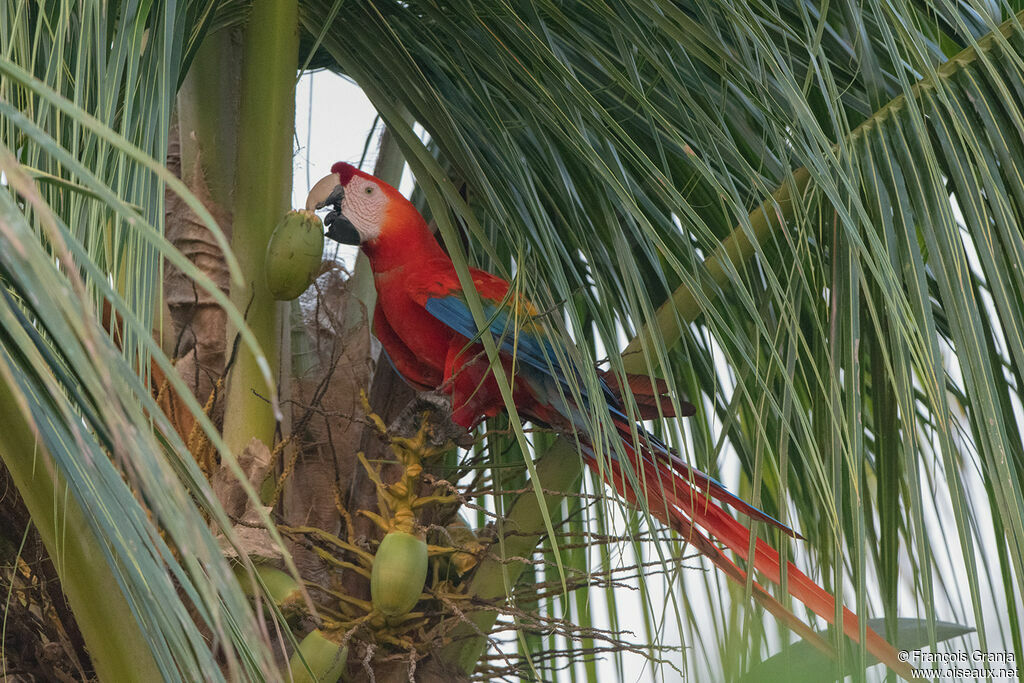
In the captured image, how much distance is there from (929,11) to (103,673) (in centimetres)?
85

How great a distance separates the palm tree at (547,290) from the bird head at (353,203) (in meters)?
0.11

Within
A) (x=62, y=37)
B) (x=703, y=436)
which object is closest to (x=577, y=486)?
(x=703, y=436)

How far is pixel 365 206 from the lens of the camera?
3.58ft

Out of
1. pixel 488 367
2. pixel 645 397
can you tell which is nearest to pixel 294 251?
pixel 488 367

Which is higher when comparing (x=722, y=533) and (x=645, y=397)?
(x=645, y=397)

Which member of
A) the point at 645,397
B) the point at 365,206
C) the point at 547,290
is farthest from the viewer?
the point at 365,206

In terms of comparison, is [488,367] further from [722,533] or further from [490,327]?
[722,533]

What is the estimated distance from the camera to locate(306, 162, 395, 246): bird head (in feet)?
3.55

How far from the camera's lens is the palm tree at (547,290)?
617 mm

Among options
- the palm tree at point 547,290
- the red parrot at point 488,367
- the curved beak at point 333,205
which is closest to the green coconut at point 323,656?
the palm tree at point 547,290

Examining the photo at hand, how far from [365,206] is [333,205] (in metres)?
0.04

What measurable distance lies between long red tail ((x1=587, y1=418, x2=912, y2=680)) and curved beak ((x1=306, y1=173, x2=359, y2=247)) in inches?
14.2

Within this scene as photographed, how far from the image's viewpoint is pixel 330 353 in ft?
3.71

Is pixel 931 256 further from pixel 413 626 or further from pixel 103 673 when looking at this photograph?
pixel 103 673
